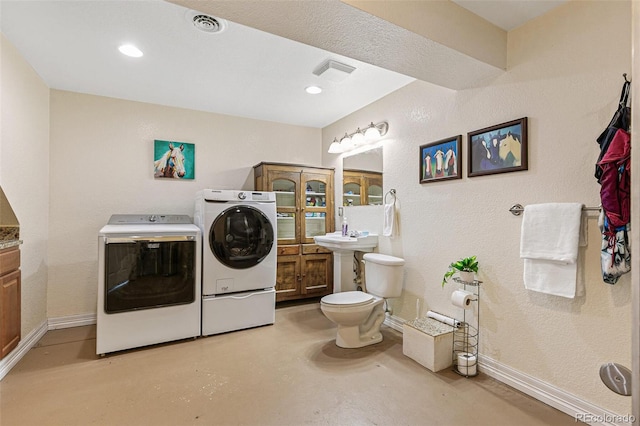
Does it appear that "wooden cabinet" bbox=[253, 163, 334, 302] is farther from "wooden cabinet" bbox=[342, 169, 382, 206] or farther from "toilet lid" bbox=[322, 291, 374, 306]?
"toilet lid" bbox=[322, 291, 374, 306]

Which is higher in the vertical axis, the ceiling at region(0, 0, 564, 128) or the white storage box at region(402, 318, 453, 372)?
the ceiling at region(0, 0, 564, 128)

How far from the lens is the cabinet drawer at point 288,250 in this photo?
146 inches

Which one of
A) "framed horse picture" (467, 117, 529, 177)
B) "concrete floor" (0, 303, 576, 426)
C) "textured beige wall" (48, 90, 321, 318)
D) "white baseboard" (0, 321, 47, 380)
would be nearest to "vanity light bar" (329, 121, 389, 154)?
"framed horse picture" (467, 117, 529, 177)

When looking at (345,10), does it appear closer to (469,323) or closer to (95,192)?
(469,323)

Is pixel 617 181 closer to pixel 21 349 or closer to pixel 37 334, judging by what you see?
pixel 21 349

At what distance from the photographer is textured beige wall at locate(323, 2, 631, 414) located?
1.62 metres

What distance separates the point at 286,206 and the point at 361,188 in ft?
3.26

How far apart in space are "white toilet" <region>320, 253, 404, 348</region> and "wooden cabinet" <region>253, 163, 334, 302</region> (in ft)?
3.59

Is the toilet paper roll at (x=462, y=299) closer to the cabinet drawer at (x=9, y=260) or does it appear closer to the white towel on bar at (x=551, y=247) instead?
the white towel on bar at (x=551, y=247)

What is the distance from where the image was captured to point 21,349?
7.91 ft

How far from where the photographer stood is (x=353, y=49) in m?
1.81

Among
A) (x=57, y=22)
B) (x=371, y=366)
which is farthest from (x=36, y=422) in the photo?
(x=57, y=22)

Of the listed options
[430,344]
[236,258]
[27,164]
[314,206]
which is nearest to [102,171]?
[27,164]

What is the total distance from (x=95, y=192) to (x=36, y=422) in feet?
7.36
